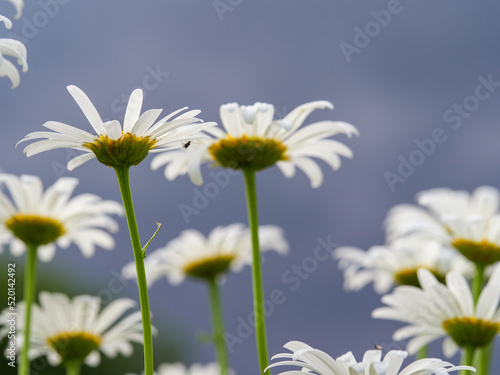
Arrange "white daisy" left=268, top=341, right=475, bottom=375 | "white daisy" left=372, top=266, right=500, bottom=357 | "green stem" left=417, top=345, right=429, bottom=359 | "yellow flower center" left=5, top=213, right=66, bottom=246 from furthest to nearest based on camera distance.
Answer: "yellow flower center" left=5, top=213, right=66, bottom=246 < "green stem" left=417, top=345, right=429, bottom=359 < "white daisy" left=372, top=266, right=500, bottom=357 < "white daisy" left=268, top=341, right=475, bottom=375

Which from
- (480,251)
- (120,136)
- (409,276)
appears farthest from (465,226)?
(120,136)

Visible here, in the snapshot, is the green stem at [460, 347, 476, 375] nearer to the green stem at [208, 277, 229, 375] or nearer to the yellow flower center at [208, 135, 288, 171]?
the yellow flower center at [208, 135, 288, 171]

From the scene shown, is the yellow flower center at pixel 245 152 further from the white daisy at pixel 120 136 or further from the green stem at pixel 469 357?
the green stem at pixel 469 357

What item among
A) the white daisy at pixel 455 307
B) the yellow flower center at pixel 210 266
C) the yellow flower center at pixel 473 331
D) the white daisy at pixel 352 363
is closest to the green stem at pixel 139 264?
the white daisy at pixel 352 363

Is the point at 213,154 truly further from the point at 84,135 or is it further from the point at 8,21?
the point at 8,21

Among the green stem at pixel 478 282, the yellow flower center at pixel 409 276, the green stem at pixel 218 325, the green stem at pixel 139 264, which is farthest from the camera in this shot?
the yellow flower center at pixel 409 276

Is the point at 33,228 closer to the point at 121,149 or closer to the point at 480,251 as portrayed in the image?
the point at 121,149

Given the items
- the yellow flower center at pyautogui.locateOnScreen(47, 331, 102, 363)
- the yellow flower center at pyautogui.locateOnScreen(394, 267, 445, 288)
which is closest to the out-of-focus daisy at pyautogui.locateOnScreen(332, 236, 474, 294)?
the yellow flower center at pyautogui.locateOnScreen(394, 267, 445, 288)
